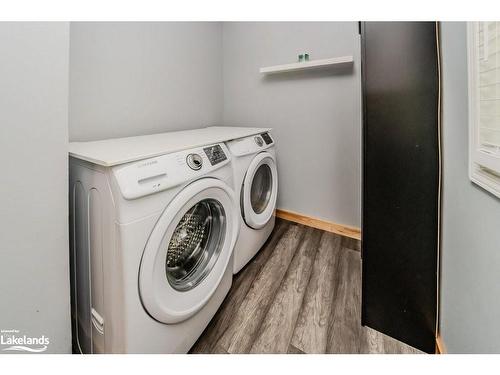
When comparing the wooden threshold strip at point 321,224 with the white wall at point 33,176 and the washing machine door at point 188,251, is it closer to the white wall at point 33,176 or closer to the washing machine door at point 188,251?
the washing machine door at point 188,251

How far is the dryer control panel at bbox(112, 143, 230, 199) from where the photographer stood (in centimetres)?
72

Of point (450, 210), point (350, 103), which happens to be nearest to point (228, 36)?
point (350, 103)

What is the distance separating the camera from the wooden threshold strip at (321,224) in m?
1.91

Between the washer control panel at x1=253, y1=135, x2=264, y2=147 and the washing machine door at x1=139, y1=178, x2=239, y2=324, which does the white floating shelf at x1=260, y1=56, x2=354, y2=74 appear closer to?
the washer control panel at x1=253, y1=135, x2=264, y2=147

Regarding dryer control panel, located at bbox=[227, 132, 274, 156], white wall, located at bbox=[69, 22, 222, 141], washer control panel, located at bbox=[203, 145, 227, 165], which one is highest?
white wall, located at bbox=[69, 22, 222, 141]

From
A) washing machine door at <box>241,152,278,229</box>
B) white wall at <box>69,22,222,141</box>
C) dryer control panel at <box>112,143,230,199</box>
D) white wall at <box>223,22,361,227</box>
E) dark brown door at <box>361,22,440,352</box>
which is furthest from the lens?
white wall at <box>223,22,361,227</box>

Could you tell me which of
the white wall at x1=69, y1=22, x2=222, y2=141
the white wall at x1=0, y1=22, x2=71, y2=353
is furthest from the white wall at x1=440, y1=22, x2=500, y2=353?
the white wall at x1=69, y1=22, x2=222, y2=141

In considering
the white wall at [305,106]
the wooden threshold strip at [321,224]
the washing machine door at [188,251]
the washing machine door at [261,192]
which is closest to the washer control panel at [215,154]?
the washing machine door at [188,251]

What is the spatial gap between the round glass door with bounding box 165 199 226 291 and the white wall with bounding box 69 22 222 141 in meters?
0.80

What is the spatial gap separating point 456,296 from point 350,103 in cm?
138

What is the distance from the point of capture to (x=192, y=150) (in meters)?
0.98
